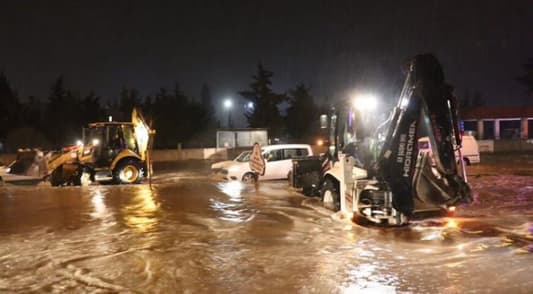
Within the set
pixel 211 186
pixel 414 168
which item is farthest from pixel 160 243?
pixel 211 186

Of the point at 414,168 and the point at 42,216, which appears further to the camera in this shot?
Answer: the point at 42,216

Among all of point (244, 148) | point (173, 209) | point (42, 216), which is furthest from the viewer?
point (244, 148)

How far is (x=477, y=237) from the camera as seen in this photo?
378 inches

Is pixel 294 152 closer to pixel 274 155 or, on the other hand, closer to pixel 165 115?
pixel 274 155

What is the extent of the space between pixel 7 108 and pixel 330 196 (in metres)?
41.1

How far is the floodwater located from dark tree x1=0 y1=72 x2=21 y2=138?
116ft

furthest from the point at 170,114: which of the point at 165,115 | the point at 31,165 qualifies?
the point at 31,165

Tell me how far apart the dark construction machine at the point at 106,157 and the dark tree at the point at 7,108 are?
27476 mm

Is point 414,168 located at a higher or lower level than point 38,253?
higher

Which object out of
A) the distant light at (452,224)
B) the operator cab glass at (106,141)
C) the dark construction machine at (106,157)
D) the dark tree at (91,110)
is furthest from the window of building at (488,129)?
the distant light at (452,224)

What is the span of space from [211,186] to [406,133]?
9.27 m

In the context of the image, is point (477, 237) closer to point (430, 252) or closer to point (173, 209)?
point (430, 252)

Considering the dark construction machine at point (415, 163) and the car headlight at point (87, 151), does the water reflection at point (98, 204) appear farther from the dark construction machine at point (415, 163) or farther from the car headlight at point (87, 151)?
the dark construction machine at point (415, 163)

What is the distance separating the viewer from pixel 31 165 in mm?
22641
